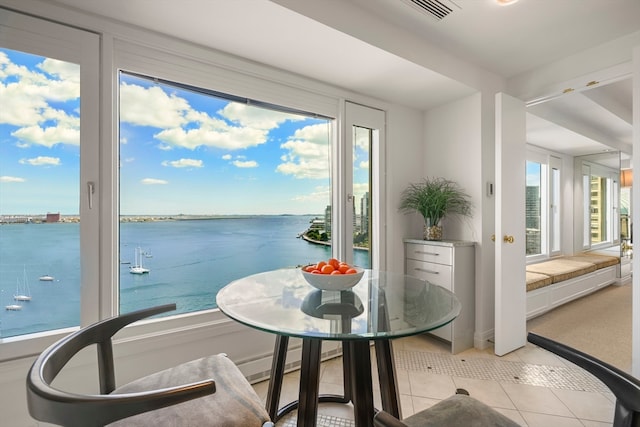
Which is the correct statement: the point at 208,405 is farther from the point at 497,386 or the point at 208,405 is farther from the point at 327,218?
the point at 497,386

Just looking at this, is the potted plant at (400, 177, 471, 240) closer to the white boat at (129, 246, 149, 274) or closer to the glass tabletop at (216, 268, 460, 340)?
the glass tabletop at (216, 268, 460, 340)

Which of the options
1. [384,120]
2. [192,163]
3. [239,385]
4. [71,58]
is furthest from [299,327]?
[384,120]

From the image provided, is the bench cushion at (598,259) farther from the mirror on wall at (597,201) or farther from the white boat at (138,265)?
the white boat at (138,265)

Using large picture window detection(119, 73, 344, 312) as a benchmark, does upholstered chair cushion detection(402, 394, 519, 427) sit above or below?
below

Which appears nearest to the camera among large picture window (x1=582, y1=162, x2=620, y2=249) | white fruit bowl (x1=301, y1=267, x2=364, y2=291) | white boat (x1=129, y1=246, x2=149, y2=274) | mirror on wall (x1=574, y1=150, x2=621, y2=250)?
white fruit bowl (x1=301, y1=267, x2=364, y2=291)

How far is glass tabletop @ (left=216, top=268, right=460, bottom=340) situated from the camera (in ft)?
3.35

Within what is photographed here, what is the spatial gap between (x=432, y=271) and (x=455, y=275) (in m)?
0.22

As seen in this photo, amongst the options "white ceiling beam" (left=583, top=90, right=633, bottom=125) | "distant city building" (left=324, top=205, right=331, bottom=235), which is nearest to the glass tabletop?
"distant city building" (left=324, top=205, right=331, bottom=235)

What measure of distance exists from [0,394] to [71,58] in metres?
1.73

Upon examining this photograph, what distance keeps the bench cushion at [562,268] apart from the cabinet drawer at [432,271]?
6.24 ft

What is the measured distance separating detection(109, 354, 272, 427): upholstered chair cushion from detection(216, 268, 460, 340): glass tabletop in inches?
9.7

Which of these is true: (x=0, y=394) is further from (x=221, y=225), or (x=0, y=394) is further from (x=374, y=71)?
(x=374, y=71)

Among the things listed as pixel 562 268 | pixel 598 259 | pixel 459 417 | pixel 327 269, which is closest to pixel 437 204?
pixel 327 269

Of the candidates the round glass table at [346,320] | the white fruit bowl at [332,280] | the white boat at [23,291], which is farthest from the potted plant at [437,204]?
the white boat at [23,291]
